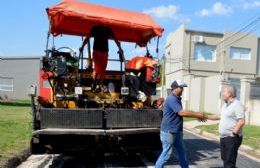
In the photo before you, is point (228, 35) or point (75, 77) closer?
point (75, 77)

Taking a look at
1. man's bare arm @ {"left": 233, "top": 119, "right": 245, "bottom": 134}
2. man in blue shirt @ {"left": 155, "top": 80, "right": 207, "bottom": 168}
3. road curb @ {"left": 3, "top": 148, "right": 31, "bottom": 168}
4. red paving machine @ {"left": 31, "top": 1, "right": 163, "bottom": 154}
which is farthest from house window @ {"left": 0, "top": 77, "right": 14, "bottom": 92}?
man's bare arm @ {"left": 233, "top": 119, "right": 245, "bottom": 134}

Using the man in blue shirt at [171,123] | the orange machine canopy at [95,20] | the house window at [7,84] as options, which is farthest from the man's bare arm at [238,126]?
the house window at [7,84]

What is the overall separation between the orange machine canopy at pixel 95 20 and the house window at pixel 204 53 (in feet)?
104

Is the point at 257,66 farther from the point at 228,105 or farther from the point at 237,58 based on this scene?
the point at 228,105

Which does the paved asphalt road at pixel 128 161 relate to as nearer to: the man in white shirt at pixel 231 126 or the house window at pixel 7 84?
the man in white shirt at pixel 231 126

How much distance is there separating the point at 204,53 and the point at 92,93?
111 ft

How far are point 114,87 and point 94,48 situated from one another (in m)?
1.03

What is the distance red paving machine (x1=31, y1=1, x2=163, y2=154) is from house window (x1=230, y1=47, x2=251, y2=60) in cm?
3344

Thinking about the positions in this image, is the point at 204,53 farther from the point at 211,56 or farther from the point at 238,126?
the point at 238,126

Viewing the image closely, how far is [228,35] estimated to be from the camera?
43.8 metres

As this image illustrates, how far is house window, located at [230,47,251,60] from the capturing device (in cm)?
→ 4481

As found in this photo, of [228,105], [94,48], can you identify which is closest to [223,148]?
[228,105]

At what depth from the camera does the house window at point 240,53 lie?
4481cm

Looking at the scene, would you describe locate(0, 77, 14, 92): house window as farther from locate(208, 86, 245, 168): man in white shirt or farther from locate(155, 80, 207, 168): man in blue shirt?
locate(208, 86, 245, 168): man in white shirt
